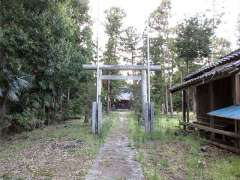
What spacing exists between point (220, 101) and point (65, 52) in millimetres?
7755

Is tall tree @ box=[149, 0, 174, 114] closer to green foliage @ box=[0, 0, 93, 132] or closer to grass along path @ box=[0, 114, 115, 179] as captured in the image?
green foliage @ box=[0, 0, 93, 132]

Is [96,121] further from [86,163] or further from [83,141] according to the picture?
[86,163]

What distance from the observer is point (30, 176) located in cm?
711

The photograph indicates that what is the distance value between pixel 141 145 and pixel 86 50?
555 inches

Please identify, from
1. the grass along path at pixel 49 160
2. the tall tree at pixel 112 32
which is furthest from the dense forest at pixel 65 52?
the grass along path at pixel 49 160

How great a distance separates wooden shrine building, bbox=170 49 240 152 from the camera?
33.7 ft

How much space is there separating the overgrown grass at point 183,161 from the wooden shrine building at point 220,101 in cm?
68

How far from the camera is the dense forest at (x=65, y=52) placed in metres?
13.7

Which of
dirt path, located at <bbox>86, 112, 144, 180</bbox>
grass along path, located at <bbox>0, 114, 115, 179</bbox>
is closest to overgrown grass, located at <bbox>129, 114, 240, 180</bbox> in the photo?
dirt path, located at <bbox>86, 112, 144, 180</bbox>

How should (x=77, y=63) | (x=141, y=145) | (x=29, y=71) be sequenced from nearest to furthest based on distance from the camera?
(x=141, y=145) → (x=29, y=71) → (x=77, y=63)

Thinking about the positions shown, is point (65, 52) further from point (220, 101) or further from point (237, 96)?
point (237, 96)

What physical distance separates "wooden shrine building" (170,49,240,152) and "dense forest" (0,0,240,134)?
6537 millimetres

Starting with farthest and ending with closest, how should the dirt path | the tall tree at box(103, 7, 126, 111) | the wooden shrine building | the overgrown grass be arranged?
1. the tall tree at box(103, 7, 126, 111)
2. the wooden shrine building
3. the overgrown grass
4. the dirt path

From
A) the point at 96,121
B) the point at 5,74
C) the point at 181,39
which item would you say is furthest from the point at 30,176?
the point at 181,39
